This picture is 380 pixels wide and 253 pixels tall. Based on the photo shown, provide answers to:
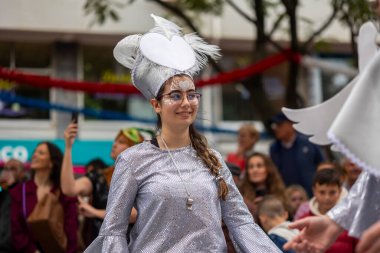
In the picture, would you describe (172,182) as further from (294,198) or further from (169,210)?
(294,198)

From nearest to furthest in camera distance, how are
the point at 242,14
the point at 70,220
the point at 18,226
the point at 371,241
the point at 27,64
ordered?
the point at 371,241
the point at 70,220
the point at 18,226
the point at 242,14
the point at 27,64

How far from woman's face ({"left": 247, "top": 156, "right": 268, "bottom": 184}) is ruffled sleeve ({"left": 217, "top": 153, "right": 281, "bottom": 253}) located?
3.15 metres

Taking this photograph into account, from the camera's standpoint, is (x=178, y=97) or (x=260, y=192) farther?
(x=260, y=192)

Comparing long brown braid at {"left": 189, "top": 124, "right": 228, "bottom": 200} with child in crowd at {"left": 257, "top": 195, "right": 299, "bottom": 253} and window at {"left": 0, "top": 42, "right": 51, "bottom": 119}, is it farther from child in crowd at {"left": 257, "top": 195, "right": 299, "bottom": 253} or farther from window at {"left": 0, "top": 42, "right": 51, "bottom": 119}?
window at {"left": 0, "top": 42, "right": 51, "bottom": 119}

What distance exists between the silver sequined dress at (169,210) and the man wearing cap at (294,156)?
4174 millimetres

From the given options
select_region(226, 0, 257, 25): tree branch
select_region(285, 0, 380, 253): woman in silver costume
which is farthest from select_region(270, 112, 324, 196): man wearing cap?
select_region(285, 0, 380, 253): woman in silver costume

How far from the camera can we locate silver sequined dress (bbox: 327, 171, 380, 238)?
10.4ft

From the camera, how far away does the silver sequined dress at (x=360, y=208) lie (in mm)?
3178

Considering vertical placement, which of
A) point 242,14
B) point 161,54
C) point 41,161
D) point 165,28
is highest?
point 242,14

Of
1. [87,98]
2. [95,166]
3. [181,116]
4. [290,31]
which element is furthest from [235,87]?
[181,116]

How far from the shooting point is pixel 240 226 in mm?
4469

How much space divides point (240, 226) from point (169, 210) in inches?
15.9

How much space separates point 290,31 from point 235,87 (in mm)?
5914

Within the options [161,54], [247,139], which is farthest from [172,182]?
[247,139]
